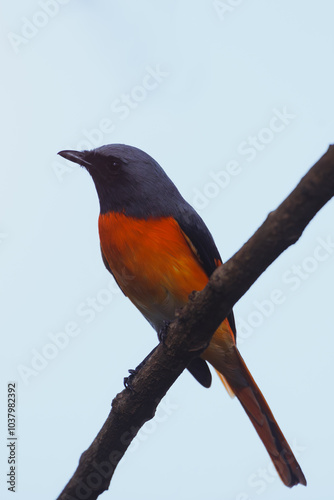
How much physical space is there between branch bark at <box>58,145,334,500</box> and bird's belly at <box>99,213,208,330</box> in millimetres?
956

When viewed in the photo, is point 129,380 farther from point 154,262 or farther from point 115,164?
point 115,164

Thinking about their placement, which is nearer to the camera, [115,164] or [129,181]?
[129,181]

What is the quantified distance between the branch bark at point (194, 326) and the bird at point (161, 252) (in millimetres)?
1006

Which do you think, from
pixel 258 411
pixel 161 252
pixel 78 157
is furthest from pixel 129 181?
pixel 258 411

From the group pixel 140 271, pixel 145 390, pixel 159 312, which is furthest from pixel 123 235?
pixel 145 390

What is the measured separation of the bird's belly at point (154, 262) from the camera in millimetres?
4660

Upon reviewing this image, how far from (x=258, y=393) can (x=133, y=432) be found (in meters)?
1.81

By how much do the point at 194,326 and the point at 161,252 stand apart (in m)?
1.29

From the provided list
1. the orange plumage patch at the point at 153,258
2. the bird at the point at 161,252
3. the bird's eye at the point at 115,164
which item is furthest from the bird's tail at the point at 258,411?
the bird's eye at the point at 115,164

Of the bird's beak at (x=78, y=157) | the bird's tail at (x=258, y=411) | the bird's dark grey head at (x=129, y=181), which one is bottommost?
the bird's tail at (x=258, y=411)

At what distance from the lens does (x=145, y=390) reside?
3883 millimetres

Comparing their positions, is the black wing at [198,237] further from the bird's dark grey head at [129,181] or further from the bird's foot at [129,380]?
the bird's foot at [129,380]

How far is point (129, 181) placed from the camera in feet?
16.5

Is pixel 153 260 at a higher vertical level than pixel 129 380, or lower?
higher
